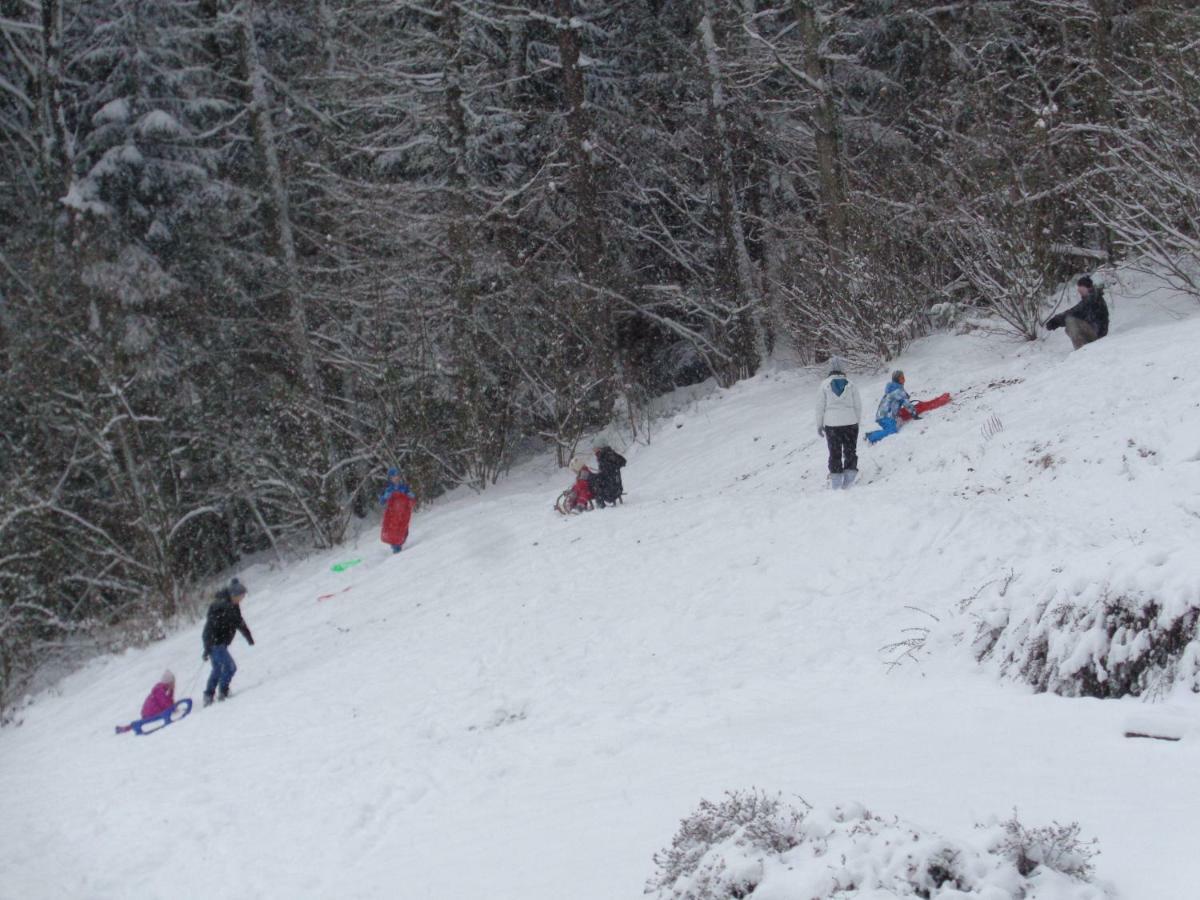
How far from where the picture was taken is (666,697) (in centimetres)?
817

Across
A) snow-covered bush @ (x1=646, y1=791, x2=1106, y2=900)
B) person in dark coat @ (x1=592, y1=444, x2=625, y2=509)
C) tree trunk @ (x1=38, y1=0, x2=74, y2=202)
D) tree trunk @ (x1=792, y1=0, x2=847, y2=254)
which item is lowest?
person in dark coat @ (x1=592, y1=444, x2=625, y2=509)

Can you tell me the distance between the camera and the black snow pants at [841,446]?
488 inches

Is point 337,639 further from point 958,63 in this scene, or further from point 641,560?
point 958,63

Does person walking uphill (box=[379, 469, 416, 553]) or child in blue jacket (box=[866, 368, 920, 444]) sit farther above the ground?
child in blue jacket (box=[866, 368, 920, 444])

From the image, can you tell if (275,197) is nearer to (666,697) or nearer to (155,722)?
(155,722)

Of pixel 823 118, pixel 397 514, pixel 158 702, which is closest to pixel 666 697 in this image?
pixel 158 702

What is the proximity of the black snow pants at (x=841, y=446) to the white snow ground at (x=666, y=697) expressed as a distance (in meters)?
0.42

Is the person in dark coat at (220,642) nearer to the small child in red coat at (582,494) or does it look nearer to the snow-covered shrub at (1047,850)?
the small child in red coat at (582,494)

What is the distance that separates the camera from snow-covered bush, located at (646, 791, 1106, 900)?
3.81 metres

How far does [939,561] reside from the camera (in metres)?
8.98

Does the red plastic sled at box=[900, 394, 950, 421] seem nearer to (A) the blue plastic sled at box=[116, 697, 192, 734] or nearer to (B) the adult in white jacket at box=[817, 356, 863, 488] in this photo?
(B) the adult in white jacket at box=[817, 356, 863, 488]

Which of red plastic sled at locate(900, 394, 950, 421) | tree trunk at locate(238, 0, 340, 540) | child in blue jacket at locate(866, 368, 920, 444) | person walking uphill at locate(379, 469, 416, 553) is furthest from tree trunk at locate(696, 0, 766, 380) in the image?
tree trunk at locate(238, 0, 340, 540)

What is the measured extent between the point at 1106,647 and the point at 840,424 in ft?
21.4

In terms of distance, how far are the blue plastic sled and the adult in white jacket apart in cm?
840
